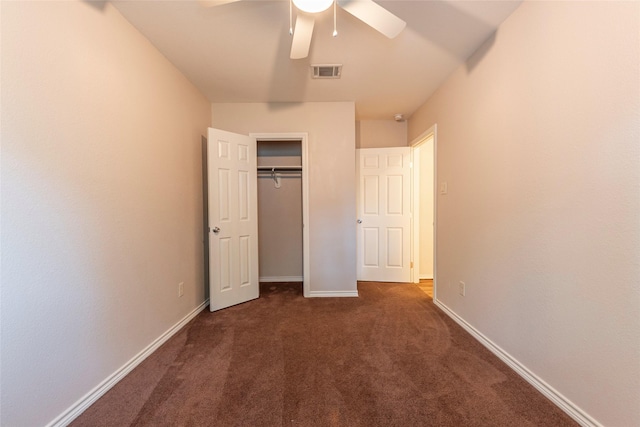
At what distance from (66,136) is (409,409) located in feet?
7.38

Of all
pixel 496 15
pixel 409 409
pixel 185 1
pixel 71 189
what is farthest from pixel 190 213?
pixel 496 15

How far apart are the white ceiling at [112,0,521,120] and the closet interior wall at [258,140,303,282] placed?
42.5 inches

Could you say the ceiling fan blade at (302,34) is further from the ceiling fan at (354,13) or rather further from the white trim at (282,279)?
the white trim at (282,279)

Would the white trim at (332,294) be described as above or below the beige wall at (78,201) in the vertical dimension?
below

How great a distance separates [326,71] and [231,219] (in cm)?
174

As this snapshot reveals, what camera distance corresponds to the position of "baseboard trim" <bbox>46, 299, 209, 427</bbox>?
121cm

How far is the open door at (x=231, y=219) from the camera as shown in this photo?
8.22 feet

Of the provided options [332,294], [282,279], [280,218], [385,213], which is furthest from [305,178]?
[282,279]

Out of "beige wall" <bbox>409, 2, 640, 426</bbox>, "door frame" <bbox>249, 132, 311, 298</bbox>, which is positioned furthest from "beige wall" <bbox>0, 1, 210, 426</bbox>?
"beige wall" <bbox>409, 2, 640, 426</bbox>

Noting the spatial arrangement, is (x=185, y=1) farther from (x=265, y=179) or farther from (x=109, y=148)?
(x=265, y=179)

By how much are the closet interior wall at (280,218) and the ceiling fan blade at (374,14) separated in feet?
7.89

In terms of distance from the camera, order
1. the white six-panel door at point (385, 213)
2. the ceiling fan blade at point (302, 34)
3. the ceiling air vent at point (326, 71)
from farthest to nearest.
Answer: the white six-panel door at point (385, 213), the ceiling air vent at point (326, 71), the ceiling fan blade at point (302, 34)

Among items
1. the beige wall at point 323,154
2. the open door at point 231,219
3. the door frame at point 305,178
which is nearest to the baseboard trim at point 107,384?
the open door at point 231,219

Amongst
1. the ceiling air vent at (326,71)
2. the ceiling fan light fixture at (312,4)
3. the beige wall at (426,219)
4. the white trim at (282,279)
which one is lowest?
the white trim at (282,279)
